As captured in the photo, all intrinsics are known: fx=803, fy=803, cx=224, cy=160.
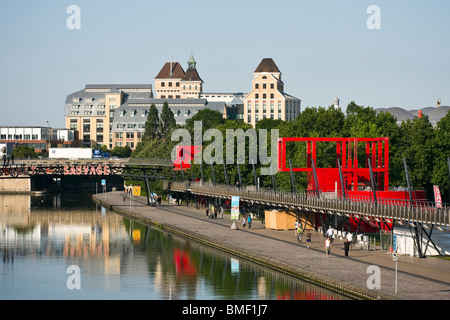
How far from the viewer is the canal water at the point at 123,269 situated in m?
54.0

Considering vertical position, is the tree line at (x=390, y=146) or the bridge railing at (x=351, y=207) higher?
the tree line at (x=390, y=146)

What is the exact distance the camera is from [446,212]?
5684cm

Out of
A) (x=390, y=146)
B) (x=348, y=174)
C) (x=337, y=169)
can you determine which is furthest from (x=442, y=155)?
(x=337, y=169)

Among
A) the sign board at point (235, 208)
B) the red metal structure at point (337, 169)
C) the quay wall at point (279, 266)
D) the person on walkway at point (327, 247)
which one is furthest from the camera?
the red metal structure at point (337, 169)

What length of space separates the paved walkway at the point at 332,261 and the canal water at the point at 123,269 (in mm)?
1250

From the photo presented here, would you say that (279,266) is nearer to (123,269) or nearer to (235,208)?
(123,269)

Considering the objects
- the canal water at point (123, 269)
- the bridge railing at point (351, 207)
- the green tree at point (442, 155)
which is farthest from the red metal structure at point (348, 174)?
the canal water at point (123, 269)

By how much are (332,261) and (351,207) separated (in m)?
10.9

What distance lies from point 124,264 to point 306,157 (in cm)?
3845

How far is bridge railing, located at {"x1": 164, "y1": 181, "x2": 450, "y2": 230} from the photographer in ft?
192

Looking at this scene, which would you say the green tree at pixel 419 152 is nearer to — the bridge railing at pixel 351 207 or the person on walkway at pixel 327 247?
the bridge railing at pixel 351 207

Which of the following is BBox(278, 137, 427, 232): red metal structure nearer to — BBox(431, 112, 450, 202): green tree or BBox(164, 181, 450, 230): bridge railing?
BBox(164, 181, 450, 230): bridge railing

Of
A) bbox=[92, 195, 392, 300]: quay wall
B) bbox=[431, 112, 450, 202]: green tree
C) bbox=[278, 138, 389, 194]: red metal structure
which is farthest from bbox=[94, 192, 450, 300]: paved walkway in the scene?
bbox=[431, 112, 450, 202]: green tree

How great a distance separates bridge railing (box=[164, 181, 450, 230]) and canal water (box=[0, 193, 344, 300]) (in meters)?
10.7
